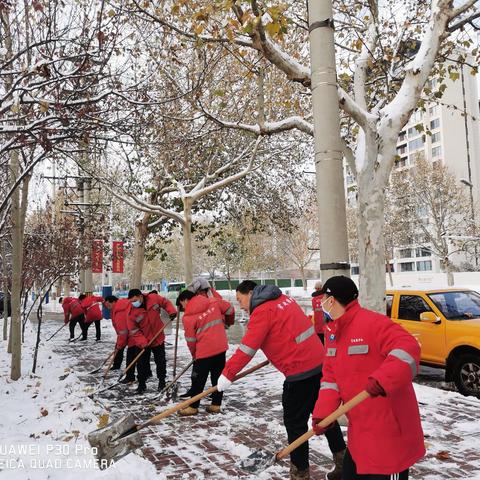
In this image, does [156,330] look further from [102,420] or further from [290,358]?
[290,358]

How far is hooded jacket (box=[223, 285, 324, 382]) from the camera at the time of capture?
3.90 metres

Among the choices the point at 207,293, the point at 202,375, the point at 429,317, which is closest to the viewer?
the point at 202,375

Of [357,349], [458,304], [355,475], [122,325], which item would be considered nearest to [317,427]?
[355,475]

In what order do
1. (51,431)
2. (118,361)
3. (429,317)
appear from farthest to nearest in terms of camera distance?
1. (118,361)
2. (429,317)
3. (51,431)

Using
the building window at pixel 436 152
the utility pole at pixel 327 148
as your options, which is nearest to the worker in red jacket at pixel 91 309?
the utility pole at pixel 327 148

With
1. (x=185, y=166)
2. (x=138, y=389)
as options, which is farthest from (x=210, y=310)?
(x=185, y=166)

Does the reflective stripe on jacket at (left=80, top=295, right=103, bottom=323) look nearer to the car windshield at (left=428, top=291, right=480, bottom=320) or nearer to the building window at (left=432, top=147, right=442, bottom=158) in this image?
the car windshield at (left=428, top=291, right=480, bottom=320)

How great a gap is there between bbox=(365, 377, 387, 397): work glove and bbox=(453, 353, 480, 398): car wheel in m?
5.55

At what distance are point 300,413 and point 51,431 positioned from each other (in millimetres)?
3626

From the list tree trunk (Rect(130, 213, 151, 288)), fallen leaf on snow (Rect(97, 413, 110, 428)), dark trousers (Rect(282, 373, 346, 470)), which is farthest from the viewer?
tree trunk (Rect(130, 213, 151, 288))

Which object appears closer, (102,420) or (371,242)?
(102,420)

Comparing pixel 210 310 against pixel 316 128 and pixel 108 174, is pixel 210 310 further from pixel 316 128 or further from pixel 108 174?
pixel 108 174

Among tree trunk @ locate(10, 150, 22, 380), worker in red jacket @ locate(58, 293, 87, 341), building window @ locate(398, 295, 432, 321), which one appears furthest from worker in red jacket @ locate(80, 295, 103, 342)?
building window @ locate(398, 295, 432, 321)

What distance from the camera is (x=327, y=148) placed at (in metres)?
5.20
